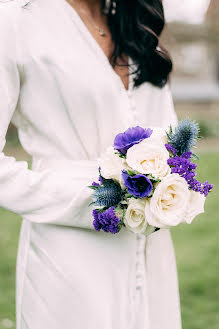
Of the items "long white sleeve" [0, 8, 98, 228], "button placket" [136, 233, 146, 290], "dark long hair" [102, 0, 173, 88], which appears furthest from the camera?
"dark long hair" [102, 0, 173, 88]

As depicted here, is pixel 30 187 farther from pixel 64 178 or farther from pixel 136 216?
pixel 136 216

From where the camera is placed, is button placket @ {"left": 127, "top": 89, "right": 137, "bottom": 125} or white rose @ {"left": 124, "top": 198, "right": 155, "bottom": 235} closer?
white rose @ {"left": 124, "top": 198, "right": 155, "bottom": 235}

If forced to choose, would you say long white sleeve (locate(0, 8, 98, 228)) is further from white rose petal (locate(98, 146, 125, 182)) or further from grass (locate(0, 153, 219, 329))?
grass (locate(0, 153, 219, 329))

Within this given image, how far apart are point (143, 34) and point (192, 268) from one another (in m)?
3.83

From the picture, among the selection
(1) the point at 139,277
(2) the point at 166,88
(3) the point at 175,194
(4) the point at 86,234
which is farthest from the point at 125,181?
(2) the point at 166,88

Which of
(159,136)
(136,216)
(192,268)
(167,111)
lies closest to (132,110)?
(167,111)

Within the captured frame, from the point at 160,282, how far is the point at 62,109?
2.68ft

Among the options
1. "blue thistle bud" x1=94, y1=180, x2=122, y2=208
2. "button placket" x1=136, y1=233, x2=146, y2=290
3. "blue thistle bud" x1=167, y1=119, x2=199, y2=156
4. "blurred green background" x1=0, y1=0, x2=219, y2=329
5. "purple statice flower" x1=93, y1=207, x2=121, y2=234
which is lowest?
"blurred green background" x1=0, y1=0, x2=219, y2=329

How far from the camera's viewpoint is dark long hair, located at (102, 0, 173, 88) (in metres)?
2.65

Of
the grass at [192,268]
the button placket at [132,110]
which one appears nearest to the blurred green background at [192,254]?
the grass at [192,268]

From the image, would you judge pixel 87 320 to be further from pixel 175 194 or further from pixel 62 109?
pixel 62 109

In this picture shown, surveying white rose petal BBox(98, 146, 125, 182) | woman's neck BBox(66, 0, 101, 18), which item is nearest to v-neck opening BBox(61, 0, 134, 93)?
woman's neck BBox(66, 0, 101, 18)

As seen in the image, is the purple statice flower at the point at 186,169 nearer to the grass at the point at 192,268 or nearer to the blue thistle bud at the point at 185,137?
the blue thistle bud at the point at 185,137

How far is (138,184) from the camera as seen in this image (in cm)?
192
